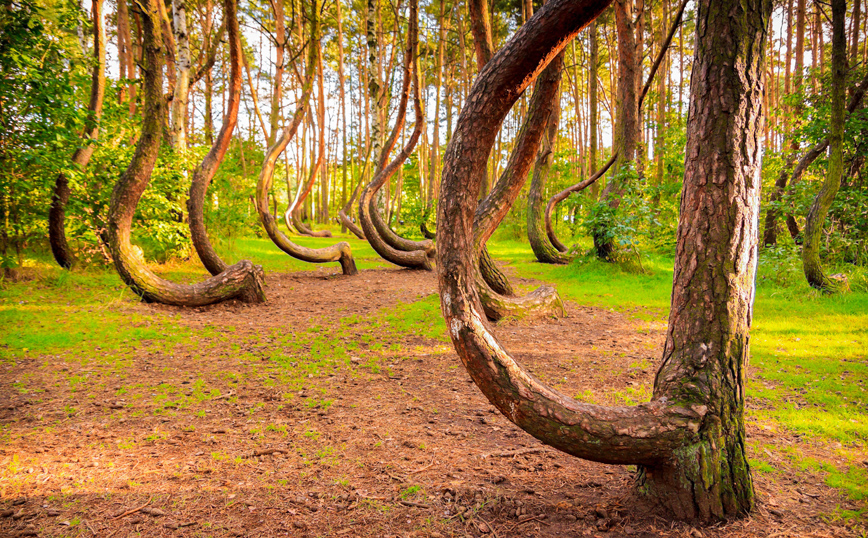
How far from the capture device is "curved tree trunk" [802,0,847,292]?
580 cm

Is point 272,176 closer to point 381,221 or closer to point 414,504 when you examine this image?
point 381,221

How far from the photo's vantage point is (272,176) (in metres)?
9.60

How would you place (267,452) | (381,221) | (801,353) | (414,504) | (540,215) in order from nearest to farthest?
Result: 1. (414,504)
2. (267,452)
3. (801,353)
4. (381,221)
5. (540,215)

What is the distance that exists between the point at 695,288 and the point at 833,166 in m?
5.98

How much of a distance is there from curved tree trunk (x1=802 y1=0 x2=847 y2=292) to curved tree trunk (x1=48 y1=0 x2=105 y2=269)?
383 inches

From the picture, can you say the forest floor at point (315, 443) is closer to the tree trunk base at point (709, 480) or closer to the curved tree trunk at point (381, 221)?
the tree trunk base at point (709, 480)

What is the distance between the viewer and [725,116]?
6.80 ft

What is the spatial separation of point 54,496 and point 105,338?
3258 mm

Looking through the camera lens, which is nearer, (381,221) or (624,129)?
(624,129)

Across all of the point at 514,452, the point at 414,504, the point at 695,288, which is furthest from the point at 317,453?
the point at 695,288

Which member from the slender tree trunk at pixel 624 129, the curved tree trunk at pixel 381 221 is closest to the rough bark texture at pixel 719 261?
the slender tree trunk at pixel 624 129

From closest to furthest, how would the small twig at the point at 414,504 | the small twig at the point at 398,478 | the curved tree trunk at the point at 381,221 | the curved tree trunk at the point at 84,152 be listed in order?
the small twig at the point at 414,504
the small twig at the point at 398,478
the curved tree trunk at the point at 84,152
the curved tree trunk at the point at 381,221

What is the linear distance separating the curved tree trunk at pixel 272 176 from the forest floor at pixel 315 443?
3.84 metres

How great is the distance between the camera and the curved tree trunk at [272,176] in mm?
8977
